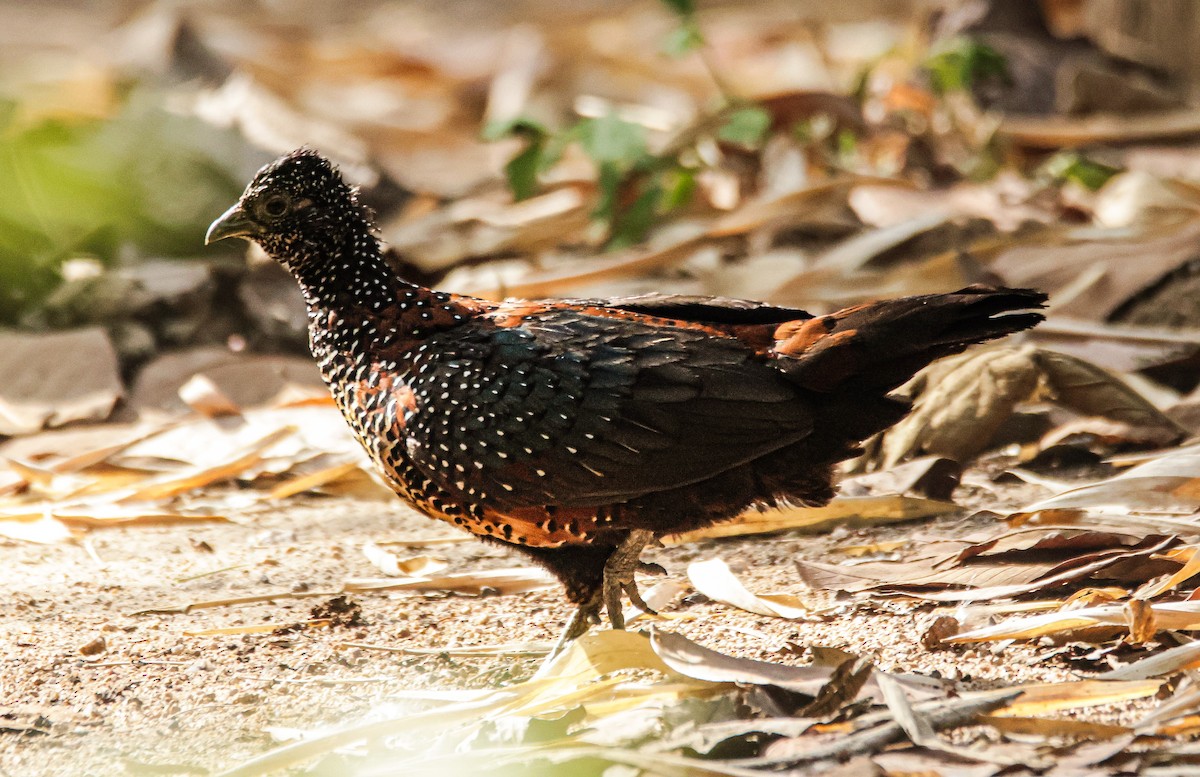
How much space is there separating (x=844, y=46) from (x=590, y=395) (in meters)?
7.90

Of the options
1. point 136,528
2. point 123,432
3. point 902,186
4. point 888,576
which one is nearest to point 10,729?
point 136,528

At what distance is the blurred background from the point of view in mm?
5633

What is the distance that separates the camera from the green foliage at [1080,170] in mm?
6863

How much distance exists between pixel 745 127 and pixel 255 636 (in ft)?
11.6

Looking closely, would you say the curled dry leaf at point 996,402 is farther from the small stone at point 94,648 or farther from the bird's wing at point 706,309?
the small stone at point 94,648

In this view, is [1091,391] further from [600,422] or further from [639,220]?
[639,220]

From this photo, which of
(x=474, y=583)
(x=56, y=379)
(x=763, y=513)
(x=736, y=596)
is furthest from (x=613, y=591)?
(x=56, y=379)

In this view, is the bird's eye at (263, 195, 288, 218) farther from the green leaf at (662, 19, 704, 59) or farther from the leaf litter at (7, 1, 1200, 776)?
the green leaf at (662, 19, 704, 59)

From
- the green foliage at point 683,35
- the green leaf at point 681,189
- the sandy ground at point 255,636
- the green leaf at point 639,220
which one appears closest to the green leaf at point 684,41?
the green foliage at point 683,35

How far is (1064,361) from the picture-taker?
456 centimetres

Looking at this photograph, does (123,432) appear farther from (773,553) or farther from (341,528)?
(773,553)

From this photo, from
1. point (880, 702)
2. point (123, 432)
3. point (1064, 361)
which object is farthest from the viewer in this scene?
point (123, 432)

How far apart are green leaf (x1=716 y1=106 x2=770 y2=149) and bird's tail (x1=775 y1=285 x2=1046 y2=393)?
2.96 metres

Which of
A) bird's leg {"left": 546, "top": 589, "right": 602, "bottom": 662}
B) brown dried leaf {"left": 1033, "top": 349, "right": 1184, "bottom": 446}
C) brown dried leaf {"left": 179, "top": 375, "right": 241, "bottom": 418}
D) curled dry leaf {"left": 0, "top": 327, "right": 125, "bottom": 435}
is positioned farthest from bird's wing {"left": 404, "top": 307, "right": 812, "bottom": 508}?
curled dry leaf {"left": 0, "top": 327, "right": 125, "bottom": 435}
